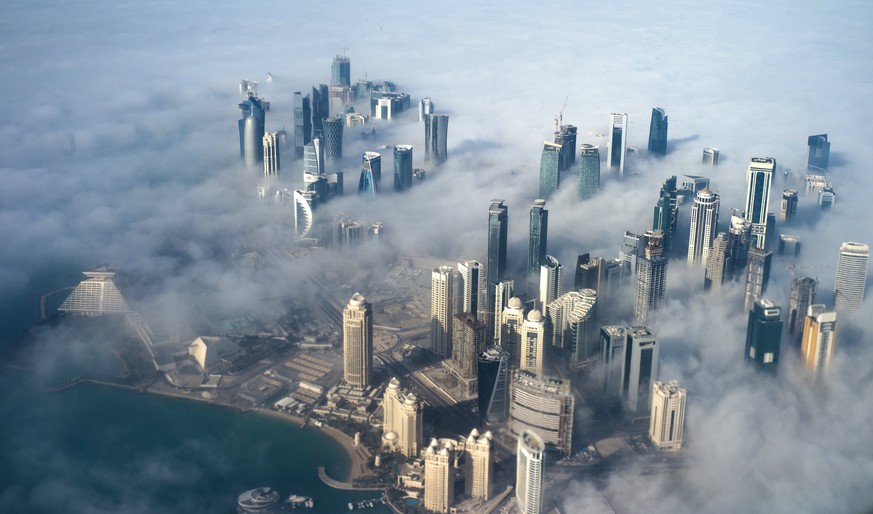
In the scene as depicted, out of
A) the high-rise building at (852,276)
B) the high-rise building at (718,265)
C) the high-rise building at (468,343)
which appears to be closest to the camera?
the high-rise building at (468,343)

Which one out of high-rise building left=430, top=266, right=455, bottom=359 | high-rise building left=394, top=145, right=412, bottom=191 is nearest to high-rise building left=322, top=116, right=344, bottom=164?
high-rise building left=394, top=145, right=412, bottom=191

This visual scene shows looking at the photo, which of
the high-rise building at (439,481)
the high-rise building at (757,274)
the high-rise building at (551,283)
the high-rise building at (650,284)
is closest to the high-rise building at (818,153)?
the high-rise building at (757,274)

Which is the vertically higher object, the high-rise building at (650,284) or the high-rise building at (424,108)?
the high-rise building at (424,108)

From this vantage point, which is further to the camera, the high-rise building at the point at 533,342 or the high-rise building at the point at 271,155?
the high-rise building at the point at 271,155

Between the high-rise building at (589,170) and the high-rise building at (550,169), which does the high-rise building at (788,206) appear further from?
the high-rise building at (550,169)

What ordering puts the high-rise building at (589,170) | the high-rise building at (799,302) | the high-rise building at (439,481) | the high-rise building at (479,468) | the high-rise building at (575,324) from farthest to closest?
the high-rise building at (589,170)
the high-rise building at (575,324)
the high-rise building at (799,302)
the high-rise building at (479,468)
the high-rise building at (439,481)

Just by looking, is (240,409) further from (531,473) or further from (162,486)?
(531,473)

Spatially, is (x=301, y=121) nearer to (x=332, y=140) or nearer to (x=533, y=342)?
(x=332, y=140)
